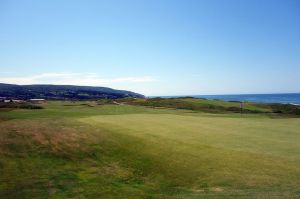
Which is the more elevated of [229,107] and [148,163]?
[229,107]

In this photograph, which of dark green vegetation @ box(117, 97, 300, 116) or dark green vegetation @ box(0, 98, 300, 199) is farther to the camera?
dark green vegetation @ box(117, 97, 300, 116)

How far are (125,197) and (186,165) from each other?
4.95m

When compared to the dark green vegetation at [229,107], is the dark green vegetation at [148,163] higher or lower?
lower

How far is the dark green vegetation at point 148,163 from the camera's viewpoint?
1375cm

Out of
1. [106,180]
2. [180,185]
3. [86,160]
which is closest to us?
[180,185]

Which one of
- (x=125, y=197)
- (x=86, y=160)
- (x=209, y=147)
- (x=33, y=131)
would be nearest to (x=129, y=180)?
(x=125, y=197)

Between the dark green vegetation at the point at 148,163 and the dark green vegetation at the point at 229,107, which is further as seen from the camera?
the dark green vegetation at the point at 229,107

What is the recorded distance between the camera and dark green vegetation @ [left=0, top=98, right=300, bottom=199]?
13.8 metres

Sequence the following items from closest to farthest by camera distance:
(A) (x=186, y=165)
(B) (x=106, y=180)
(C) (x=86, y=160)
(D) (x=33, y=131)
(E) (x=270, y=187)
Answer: (E) (x=270, y=187)
(B) (x=106, y=180)
(A) (x=186, y=165)
(C) (x=86, y=160)
(D) (x=33, y=131)

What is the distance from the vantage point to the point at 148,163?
18.2 m

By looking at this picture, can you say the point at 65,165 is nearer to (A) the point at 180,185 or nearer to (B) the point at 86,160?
(B) the point at 86,160

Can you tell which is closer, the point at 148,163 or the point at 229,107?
the point at 148,163

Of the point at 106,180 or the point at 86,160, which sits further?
the point at 86,160

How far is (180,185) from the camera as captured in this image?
14656 mm
